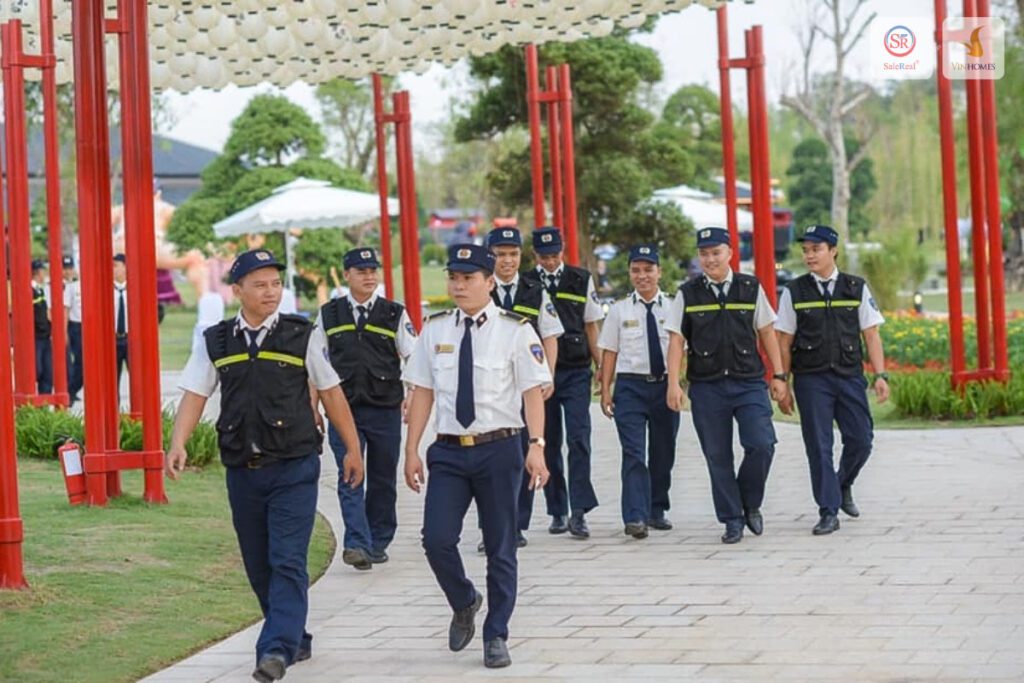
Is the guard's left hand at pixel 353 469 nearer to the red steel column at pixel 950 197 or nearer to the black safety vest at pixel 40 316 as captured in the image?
the red steel column at pixel 950 197

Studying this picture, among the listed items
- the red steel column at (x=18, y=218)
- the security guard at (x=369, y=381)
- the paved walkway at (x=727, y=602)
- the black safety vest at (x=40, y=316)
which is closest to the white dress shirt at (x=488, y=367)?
the paved walkway at (x=727, y=602)

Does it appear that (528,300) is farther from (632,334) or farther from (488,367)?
(488,367)

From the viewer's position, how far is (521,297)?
1062 cm

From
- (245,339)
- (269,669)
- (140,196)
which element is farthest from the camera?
(140,196)

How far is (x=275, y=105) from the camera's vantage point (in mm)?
43438

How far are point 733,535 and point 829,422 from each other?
88 cm

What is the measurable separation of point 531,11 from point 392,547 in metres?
5.19

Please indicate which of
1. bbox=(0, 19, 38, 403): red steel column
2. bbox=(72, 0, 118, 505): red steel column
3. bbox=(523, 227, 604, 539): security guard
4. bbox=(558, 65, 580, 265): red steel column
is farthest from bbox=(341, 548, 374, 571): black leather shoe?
bbox=(558, 65, 580, 265): red steel column

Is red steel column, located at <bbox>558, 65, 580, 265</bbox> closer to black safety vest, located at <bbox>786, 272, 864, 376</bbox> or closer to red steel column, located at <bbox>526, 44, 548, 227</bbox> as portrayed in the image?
red steel column, located at <bbox>526, 44, 548, 227</bbox>

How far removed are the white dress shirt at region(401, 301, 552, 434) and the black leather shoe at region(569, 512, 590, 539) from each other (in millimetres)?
3134

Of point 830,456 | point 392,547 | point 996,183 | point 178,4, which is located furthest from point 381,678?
point 996,183

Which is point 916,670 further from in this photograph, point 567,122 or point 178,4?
point 567,122

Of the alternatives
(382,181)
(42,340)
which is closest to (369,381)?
(42,340)

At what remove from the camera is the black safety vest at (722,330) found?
10.5 m
